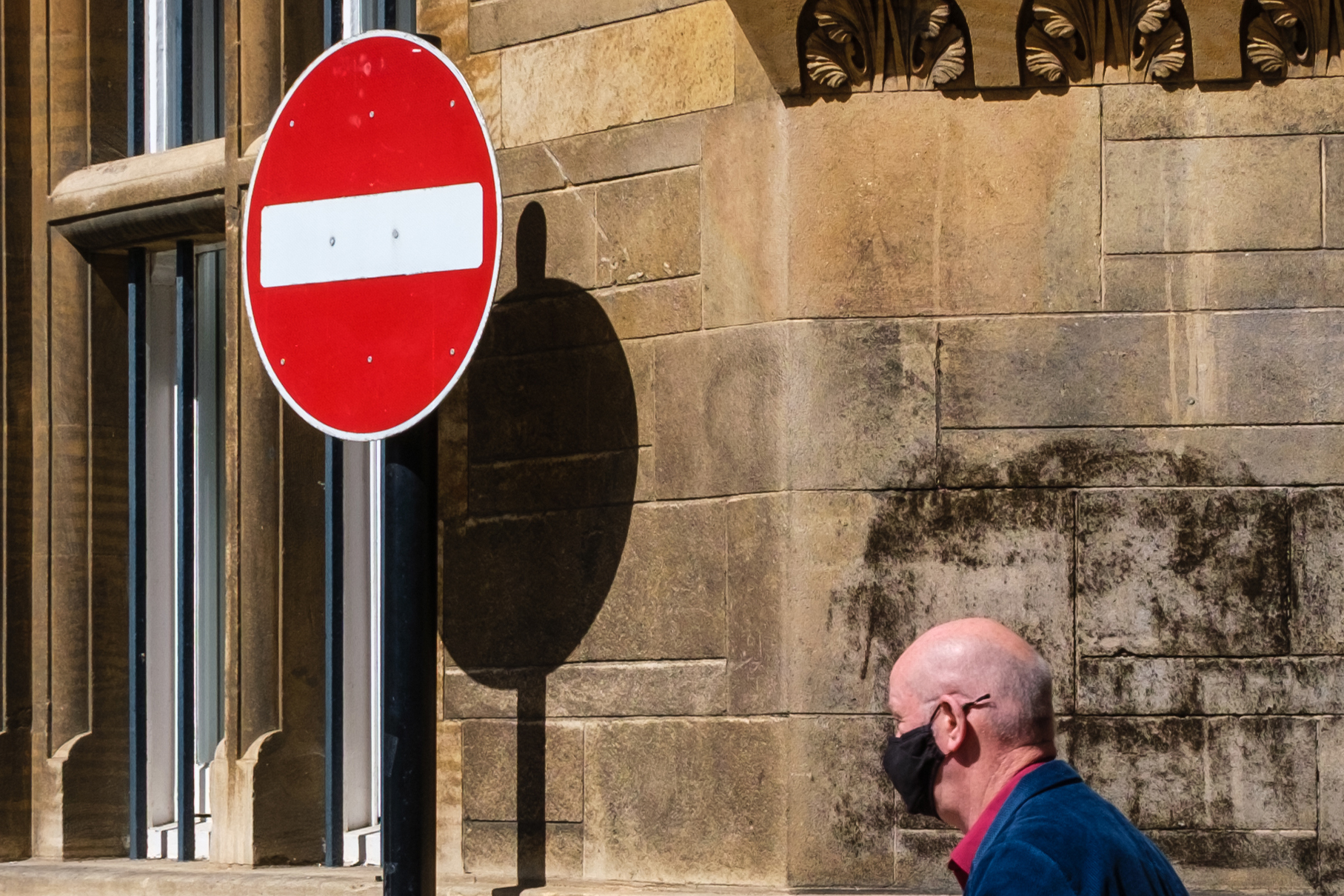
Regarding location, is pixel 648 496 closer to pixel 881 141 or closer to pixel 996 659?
pixel 881 141

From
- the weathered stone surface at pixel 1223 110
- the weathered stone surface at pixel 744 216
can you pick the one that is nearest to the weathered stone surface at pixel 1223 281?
the weathered stone surface at pixel 1223 110

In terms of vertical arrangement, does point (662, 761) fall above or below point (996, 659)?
below

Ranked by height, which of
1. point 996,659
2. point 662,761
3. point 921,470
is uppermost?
point 921,470

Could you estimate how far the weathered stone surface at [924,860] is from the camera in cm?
394

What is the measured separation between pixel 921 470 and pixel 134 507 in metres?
2.80

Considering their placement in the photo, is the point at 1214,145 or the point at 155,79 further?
the point at 155,79

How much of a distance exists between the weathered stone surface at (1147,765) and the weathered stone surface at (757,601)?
2.12ft

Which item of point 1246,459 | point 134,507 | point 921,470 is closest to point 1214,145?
point 1246,459

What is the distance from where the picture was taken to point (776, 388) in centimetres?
413

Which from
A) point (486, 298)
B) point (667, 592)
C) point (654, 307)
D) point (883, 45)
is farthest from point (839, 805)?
point (883, 45)

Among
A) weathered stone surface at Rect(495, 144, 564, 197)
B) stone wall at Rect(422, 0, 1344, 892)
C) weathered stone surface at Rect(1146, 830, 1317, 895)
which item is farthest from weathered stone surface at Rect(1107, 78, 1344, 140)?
weathered stone surface at Rect(1146, 830, 1317, 895)

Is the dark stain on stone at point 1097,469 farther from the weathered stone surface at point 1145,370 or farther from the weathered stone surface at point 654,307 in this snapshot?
the weathered stone surface at point 654,307

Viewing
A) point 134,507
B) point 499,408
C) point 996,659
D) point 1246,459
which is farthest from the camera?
point 134,507

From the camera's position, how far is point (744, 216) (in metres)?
4.23
